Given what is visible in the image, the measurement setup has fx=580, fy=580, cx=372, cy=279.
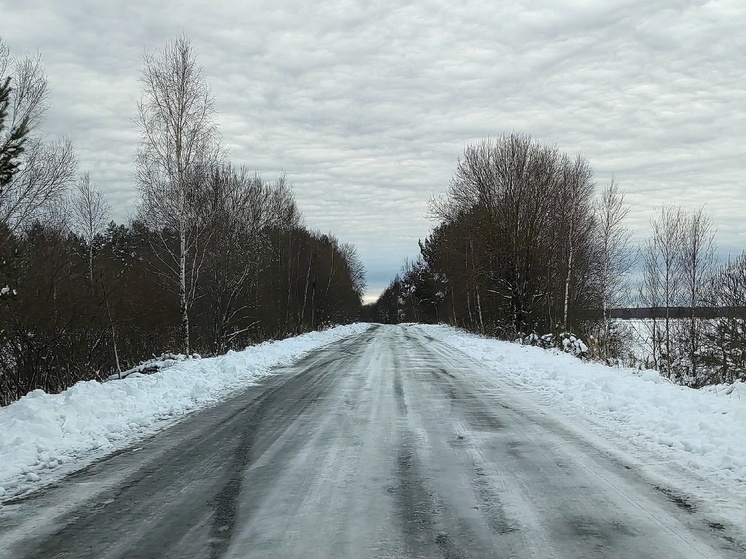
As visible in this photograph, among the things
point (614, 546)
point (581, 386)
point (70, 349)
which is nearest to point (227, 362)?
point (70, 349)

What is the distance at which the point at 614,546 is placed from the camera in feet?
14.1

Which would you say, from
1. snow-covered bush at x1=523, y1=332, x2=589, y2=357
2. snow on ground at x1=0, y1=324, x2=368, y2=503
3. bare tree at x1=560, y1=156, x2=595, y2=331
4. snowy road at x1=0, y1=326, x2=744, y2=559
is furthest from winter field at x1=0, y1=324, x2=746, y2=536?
bare tree at x1=560, y1=156, x2=595, y2=331

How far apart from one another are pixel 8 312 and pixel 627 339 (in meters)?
26.2

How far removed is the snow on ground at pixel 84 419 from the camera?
680 cm

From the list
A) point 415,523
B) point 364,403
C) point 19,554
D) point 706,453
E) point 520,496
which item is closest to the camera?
point 19,554

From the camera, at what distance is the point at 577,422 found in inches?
370

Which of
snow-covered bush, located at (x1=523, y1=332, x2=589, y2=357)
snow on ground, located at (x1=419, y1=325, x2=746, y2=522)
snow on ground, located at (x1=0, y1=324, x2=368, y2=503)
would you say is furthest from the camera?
snow-covered bush, located at (x1=523, y1=332, x2=589, y2=357)

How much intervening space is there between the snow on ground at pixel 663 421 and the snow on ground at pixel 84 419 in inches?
266

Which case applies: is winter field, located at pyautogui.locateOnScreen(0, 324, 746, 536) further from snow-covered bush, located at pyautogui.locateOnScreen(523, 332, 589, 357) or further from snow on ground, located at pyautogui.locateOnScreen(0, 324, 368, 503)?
snow-covered bush, located at pyautogui.locateOnScreen(523, 332, 589, 357)

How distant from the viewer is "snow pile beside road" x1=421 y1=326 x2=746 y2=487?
269 inches

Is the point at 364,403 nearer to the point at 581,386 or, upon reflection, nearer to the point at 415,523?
the point at 581,386

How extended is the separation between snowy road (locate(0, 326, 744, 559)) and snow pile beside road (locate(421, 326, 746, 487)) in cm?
85

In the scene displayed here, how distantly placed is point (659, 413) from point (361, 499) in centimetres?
605

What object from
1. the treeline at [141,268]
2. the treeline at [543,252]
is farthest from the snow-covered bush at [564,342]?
the treeline at [141,268]
